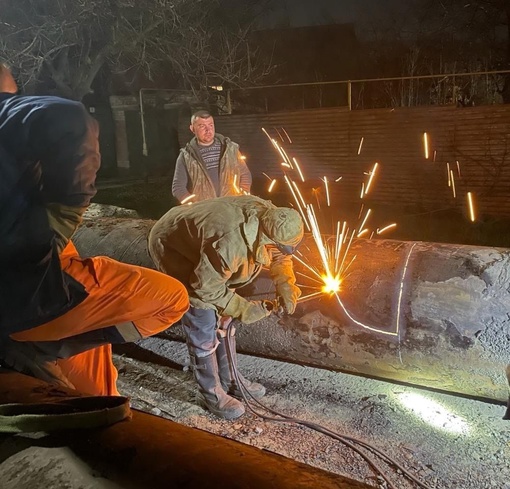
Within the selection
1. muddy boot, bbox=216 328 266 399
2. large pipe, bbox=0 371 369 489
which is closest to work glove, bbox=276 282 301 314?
muddy boot, bbox=216 328 266 399

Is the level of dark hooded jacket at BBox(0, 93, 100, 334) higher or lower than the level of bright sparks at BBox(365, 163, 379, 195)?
higher

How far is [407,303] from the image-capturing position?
11.9 ft

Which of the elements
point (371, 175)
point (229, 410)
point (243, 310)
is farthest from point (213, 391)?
point (371, 175)

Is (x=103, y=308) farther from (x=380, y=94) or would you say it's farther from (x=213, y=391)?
(x=380, y=94)

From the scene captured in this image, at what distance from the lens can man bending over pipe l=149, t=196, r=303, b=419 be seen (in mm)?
3381

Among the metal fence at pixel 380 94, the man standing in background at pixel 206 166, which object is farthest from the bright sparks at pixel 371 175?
the man standing in background at pixel 206 166

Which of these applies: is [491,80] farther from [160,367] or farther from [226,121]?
[160,367]

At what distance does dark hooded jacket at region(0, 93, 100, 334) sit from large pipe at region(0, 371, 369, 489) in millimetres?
1117

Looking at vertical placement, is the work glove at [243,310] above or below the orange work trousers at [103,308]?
below

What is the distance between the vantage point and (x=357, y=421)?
12.1 ft

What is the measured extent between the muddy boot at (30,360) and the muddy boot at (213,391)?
4.97 feet

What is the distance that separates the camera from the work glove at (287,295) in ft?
11.9

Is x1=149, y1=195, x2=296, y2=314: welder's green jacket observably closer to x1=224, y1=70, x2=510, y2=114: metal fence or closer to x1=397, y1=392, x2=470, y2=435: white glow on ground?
x1=397, y1=392, x2=470, y2=435: white glow on ground

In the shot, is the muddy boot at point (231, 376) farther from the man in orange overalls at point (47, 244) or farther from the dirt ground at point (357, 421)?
the man in orange overalls at point (47, 244)
